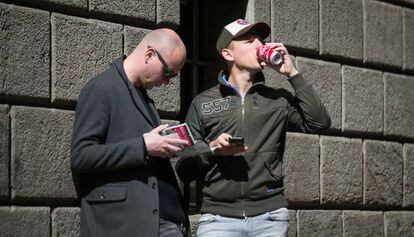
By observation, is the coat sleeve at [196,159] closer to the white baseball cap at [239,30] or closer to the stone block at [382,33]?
the white baseball cap at [239,30]

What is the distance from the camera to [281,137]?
16.6 feet

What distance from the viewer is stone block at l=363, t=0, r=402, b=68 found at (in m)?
7.85

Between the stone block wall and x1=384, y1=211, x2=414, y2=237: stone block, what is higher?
the stone block wall

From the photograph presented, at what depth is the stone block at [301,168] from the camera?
6836 millimetres

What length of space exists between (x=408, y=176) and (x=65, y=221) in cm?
→ 398

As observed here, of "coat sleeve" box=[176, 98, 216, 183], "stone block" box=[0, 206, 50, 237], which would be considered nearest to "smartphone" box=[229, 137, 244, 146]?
"coat sleeve" box=[176, 98, 216, 183]

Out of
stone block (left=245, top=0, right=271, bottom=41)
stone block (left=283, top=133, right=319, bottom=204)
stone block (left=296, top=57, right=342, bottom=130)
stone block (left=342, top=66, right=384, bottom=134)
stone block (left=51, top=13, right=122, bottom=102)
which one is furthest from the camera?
stone block (left=342, top=66, right=384, bottom=134)

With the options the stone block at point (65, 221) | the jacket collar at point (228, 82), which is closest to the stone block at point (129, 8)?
the jacket collar at point (228, 82)

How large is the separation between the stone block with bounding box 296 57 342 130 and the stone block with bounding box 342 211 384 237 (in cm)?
77

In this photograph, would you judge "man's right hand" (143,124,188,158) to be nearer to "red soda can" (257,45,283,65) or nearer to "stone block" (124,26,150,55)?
"red soda can" (257,45,283,65)

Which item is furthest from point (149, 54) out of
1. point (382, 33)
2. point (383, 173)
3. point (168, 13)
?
point (382, 33)

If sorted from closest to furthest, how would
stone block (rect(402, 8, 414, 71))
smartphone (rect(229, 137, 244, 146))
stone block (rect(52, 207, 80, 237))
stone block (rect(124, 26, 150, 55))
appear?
smartphone (rect(229, 137, 244, 146)) < stone block (rect(52, 207, 80, 237)) < stone block (rect(124, 26, 150, 55)) < stone block (rect(402, 8, 414, 71))

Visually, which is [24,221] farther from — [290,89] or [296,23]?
[296,23]

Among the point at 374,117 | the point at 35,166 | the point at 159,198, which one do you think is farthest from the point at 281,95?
the point at 374,117
